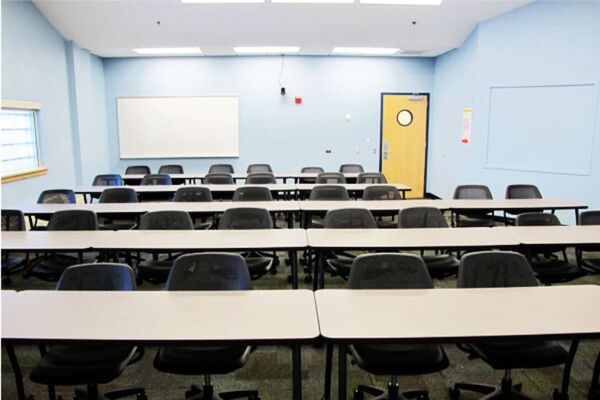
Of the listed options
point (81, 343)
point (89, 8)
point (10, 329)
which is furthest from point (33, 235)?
point (89, 8)

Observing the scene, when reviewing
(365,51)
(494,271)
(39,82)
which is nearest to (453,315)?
(494,271)

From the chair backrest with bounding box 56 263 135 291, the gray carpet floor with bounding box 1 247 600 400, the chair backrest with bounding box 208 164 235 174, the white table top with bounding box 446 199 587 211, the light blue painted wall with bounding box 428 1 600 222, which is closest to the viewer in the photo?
the chair backrest with bounding box 56 263 135 291

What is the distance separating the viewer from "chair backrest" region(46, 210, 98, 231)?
385 cm

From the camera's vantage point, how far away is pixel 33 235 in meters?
3.54

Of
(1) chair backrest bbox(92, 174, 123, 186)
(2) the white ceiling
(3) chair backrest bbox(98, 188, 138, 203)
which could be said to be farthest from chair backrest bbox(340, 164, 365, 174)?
(3) chair backrest bbox(98, 188, 138, 203)

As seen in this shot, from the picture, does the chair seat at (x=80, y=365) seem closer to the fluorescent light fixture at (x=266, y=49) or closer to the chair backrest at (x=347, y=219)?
the chair backrest at (x=347, y=219)

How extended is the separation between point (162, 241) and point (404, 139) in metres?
7.10

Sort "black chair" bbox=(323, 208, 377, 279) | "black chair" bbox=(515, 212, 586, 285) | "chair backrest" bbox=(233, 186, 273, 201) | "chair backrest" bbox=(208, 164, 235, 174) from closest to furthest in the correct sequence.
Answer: "black chair" bbox=(515, 212, 586, 285) < "black chair" bbox=(323, 208, 377, 279) < "chair backrest" bbox=(233, 186, 273, 201) < "chair backrest" bbox=(208, 164, 235, 174)

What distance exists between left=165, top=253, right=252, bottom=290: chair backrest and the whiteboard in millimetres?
6807

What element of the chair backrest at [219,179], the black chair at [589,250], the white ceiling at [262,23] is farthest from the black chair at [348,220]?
the white ceiling at [262,23]

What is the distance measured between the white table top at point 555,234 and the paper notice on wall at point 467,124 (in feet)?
Result: 13.8

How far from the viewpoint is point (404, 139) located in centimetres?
Answer: 939

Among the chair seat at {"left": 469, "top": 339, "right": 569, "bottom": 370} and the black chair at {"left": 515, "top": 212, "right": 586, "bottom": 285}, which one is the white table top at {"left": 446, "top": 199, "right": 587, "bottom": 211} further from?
the chair seat at {"left": 469, "top": 339, "right": 569, "bottom": 370}

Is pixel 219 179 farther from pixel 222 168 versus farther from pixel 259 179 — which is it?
pixel 222 168
